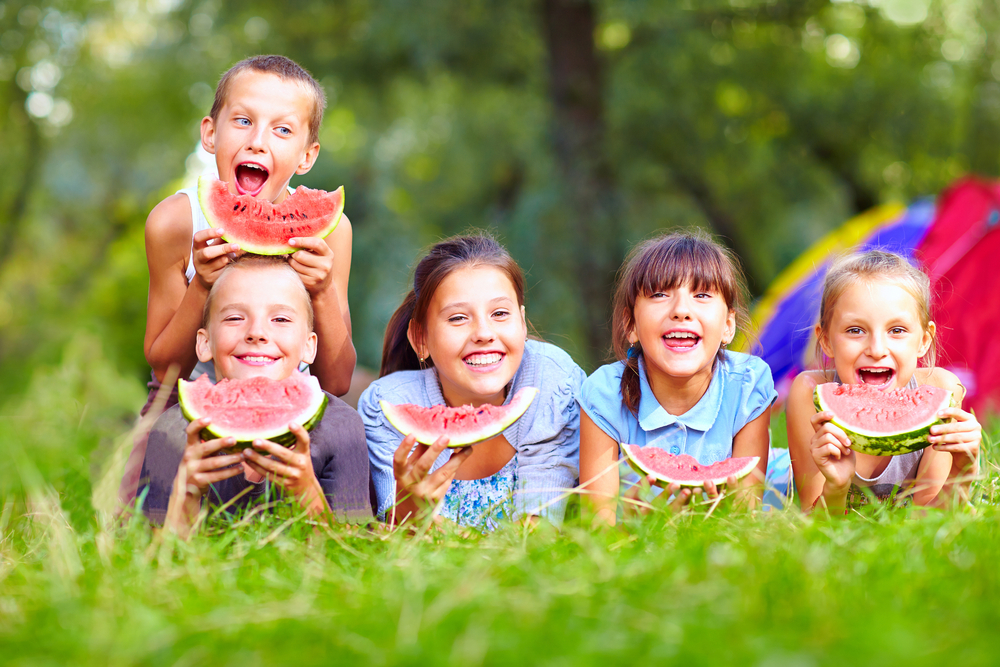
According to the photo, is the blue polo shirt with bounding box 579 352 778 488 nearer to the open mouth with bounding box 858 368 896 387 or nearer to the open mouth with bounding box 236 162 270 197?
the open mouth with bounding box 858 368 896 387

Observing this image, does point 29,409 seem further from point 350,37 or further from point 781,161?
point 781,161

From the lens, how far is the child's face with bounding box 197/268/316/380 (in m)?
3.33

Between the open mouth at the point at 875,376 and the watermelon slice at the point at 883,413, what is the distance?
14cm

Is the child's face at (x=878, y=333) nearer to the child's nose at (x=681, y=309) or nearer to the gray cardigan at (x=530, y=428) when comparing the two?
the child's nose at (x=681, y=309)

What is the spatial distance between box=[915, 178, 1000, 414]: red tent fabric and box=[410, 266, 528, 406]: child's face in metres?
3.42

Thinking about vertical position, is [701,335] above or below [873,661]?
above

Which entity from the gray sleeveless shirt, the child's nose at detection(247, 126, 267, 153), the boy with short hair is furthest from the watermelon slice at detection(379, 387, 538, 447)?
the gray sleeveless shirt

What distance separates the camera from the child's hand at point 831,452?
305cm

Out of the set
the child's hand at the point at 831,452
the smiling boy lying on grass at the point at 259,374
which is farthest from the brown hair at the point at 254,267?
the child's hand at the point at 831,452

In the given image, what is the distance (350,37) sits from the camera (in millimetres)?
11219

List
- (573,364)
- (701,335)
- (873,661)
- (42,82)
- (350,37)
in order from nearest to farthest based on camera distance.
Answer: (873,661), (701,335), (573,364), (350,37), (42,82)

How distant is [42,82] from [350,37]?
5.01m

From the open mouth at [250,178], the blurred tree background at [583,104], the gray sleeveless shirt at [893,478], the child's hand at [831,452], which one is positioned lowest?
the gray sleeveless shirt at [893,478]

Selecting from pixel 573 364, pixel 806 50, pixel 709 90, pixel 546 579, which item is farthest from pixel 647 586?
pixel 806 50
